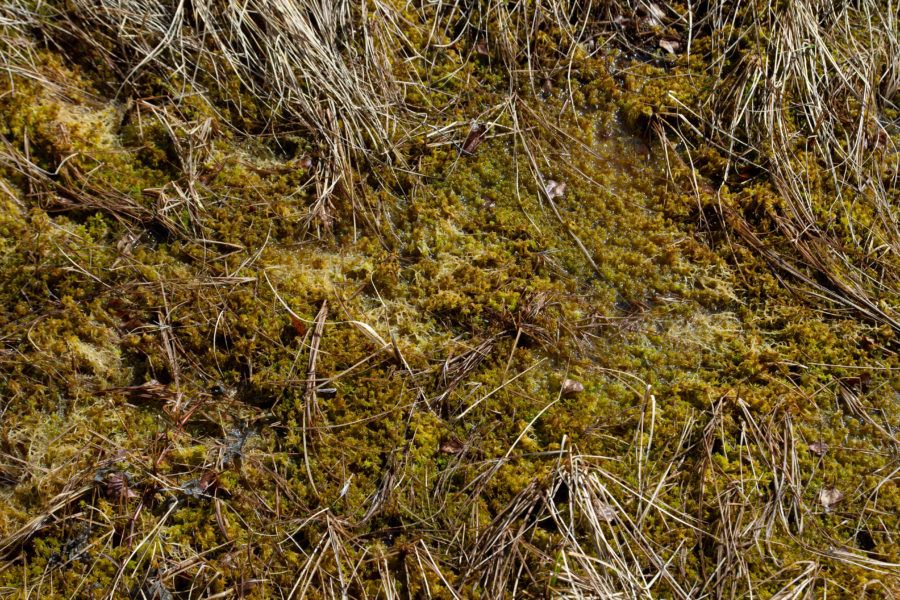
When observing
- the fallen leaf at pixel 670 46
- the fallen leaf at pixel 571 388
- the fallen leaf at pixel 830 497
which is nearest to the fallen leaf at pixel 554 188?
the fallen leaf at pixel 571 388

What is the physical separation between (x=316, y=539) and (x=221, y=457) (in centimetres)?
63

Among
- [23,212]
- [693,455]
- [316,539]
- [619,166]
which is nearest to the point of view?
[316,539]

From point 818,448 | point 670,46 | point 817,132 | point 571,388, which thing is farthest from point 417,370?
point 817,132

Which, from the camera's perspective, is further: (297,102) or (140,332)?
(297,102)

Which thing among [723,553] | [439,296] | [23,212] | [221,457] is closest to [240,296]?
[221,457]

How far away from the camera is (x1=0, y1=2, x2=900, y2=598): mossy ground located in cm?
297

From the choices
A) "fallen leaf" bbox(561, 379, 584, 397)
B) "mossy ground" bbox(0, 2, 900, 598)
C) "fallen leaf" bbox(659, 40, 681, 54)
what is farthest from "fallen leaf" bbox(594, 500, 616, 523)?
"fallen leaf" bbox(659, 40, 681, 54)

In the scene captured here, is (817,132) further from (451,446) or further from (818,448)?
(451,446)

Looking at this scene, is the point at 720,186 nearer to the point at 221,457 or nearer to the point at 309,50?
the point at 309,50

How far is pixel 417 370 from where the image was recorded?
131 inches

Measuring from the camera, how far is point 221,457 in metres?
3.13

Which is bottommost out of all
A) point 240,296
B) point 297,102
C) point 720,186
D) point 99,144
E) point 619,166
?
point 720,186

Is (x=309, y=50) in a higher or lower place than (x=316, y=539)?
higher

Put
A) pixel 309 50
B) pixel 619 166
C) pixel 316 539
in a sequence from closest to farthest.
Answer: pixel 316 539, pixel 309 50, pixel 619 166
